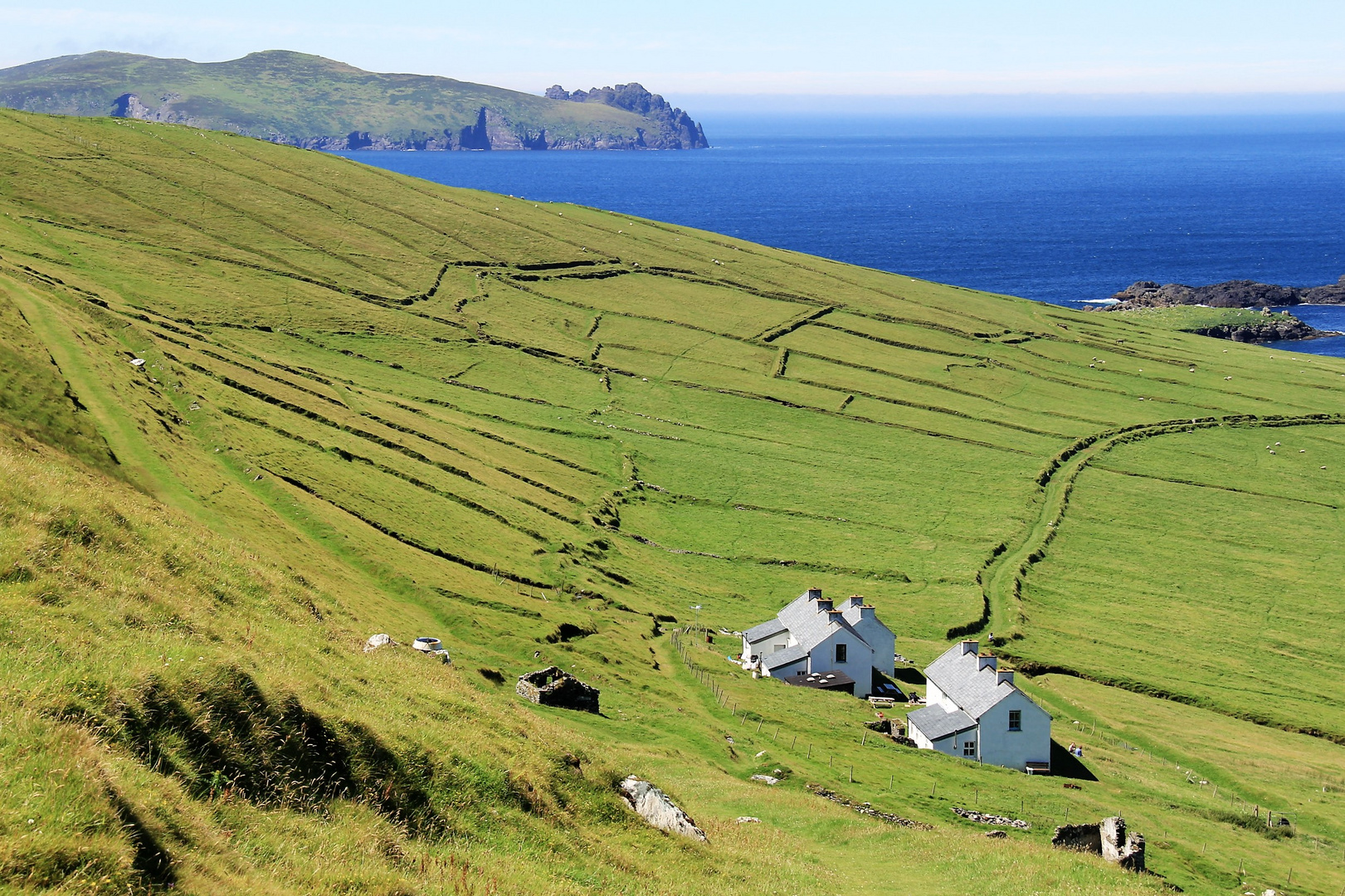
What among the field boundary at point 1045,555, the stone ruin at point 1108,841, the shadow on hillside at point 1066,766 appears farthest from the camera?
the field boundary at point 1045,555

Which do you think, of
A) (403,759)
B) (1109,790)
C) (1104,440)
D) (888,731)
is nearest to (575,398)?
(1104,440)

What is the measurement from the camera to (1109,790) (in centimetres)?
5822

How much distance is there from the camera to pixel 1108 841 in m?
42.1

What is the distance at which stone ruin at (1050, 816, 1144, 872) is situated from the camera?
41.0m

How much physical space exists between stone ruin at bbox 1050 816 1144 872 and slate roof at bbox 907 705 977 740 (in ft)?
60.7

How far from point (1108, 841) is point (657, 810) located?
22611 millimetres

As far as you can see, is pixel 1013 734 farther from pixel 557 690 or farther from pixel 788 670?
pixel 557 690

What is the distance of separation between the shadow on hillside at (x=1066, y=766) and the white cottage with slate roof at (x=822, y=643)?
13.4 metres

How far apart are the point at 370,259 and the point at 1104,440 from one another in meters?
116

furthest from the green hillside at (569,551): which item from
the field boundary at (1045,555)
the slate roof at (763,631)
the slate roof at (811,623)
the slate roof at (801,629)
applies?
the slate roof at (811,623)

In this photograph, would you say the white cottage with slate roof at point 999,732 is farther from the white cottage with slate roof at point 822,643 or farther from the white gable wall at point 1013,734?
the white cottage with slate roof at point 822,643

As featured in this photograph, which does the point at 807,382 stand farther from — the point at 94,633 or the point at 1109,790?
the point at 94,633

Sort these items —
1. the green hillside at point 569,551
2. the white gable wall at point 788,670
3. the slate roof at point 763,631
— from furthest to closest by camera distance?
the slate roof at point 763,631, the white gable wall at point 788,670, the green hillside at point 569,551

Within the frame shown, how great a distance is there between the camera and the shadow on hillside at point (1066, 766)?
201ft
